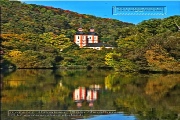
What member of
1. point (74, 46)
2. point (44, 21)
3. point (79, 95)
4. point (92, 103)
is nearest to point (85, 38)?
point (44, 21)

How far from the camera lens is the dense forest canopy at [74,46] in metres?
22.5

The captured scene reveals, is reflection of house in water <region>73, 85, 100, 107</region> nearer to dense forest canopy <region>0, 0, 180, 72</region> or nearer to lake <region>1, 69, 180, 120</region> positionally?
lake <region>1, 69, 180, 120</region>

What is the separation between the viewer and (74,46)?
111 ft

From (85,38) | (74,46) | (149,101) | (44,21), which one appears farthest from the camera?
(85,38)

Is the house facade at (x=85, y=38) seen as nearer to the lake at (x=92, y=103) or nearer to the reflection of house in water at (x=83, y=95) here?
the reflection of house in water at (x=83, y=95)

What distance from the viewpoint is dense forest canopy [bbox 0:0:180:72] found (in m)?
22.5

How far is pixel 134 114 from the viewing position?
876 cm

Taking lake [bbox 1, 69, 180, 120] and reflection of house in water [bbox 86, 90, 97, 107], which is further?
reflection of house in water [bbox 86, 90, 97, 107]

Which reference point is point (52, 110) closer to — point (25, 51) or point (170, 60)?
point (170, 60)

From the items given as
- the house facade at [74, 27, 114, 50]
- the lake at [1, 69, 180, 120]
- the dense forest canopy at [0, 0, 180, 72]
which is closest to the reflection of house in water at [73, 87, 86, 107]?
the lake at [1, 69, 180, 120]

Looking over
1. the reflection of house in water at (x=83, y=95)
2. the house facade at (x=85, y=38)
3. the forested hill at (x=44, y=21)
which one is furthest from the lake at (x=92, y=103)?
the house facade at (x=85, y=38)

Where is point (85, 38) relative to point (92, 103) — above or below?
above

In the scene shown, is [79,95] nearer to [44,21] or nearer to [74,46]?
[74,46]

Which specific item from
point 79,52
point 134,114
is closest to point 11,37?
point 79,52
